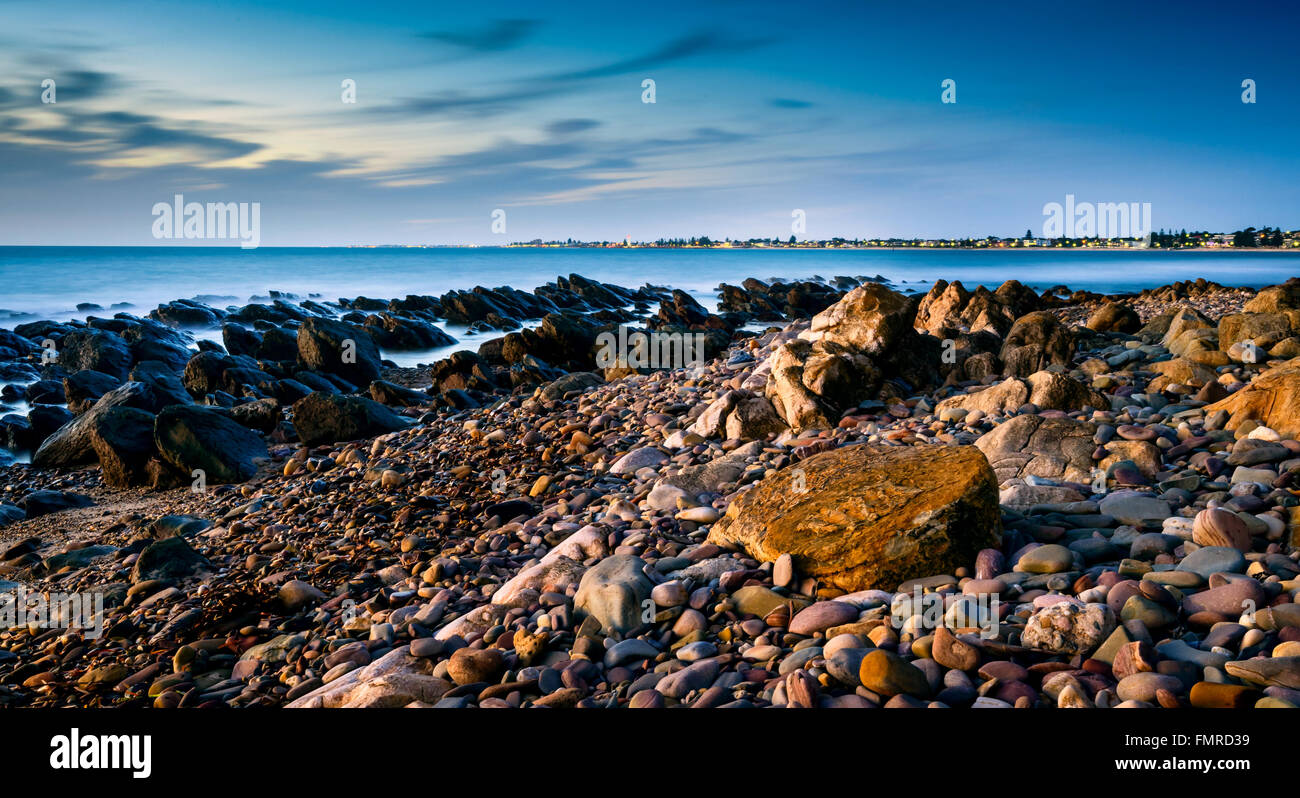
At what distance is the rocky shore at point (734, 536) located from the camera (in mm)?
3068

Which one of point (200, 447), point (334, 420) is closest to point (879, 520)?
point (200, 447)

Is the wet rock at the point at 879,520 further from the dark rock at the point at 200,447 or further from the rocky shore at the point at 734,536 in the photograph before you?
the dark rock at the point at 200,447

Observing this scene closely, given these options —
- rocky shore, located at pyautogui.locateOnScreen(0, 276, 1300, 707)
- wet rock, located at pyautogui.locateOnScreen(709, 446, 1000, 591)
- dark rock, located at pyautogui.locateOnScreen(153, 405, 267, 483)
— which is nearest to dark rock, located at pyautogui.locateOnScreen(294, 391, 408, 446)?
rocky shore, located at pyautogui.locateOnScreen(0, 276, 1300, 707)

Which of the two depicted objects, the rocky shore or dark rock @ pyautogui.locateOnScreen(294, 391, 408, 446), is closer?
the rocky shore

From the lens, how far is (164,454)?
31.9 ft

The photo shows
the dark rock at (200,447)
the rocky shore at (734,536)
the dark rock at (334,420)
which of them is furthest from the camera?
the dark rock at (334,420)

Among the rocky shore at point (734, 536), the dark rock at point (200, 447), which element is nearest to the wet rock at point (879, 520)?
the rocky shore at point (734, 536)

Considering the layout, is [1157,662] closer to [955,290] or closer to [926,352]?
[926,352]

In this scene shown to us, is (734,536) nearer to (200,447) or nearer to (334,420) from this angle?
(200,447)

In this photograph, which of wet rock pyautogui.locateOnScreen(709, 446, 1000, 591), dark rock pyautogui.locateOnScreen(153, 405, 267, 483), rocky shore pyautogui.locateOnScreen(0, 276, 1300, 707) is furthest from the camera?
dark rock pyautogui.locateOnScreen(153, 405, 267, 483)

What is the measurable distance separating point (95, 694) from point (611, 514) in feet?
11.5

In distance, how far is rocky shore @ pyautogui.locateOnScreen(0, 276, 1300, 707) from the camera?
307 centimetres

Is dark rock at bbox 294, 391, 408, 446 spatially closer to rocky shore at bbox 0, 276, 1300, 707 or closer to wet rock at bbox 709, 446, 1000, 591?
rocky shore at bbox 0, 276, 1300, 707

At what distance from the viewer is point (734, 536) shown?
14.9 ft
